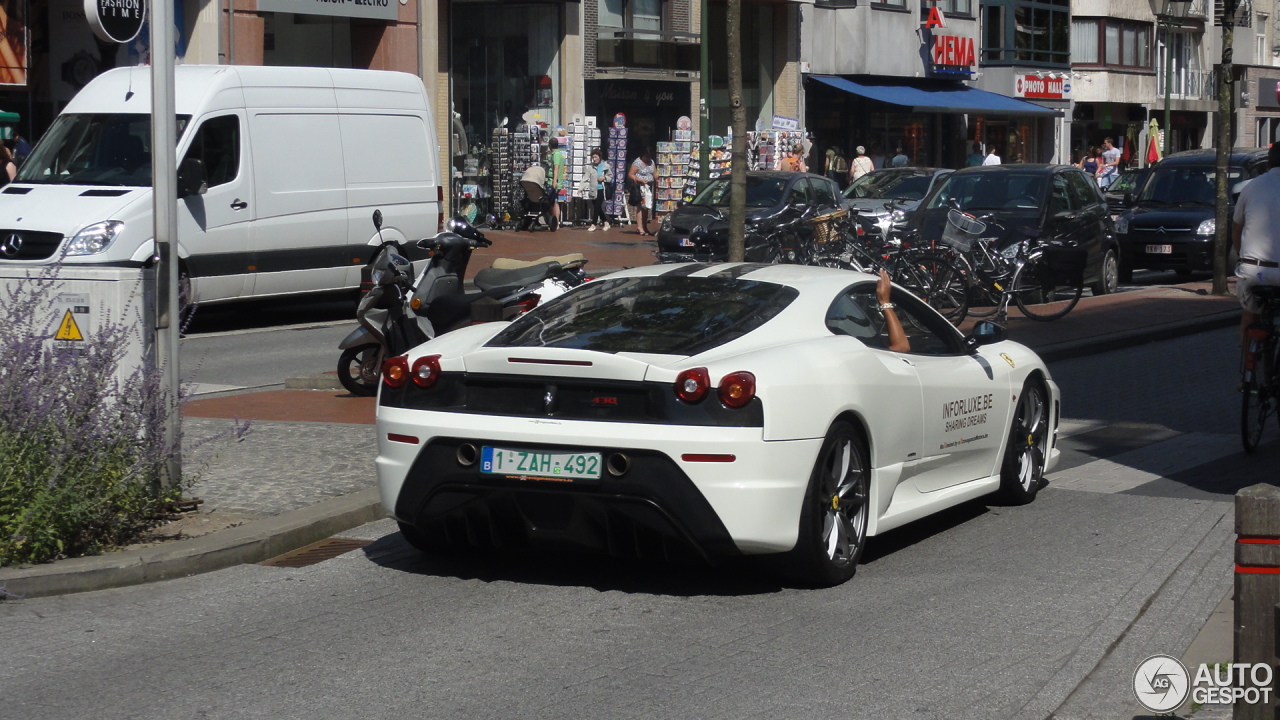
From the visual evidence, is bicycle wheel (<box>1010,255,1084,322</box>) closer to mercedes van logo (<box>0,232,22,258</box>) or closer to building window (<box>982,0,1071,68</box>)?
mercedes van logo (<box>0,232,22,258</box>)

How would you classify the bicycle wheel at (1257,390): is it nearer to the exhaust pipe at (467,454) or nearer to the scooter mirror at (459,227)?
Result: the exhaust pipe at (467,454)

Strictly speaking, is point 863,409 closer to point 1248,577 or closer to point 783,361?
point 783,361

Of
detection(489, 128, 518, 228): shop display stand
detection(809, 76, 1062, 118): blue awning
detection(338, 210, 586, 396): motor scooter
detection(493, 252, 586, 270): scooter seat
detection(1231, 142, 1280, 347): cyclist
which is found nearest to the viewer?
detection(1231, 142, 1280, 347): cyclist

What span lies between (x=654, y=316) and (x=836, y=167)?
35.0m

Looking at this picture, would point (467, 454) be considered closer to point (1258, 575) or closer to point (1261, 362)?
point (1258, 575)

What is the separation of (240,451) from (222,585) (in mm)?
2624

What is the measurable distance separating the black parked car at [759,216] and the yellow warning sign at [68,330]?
14178 mm

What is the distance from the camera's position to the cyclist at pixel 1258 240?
9.38 metres

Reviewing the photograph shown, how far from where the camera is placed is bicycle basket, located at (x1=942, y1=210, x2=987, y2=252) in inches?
708

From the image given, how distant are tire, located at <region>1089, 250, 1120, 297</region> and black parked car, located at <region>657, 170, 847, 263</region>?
11.6 feet

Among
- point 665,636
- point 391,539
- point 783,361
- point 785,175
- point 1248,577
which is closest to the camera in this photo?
point 1248,577

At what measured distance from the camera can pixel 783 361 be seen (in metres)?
6.19

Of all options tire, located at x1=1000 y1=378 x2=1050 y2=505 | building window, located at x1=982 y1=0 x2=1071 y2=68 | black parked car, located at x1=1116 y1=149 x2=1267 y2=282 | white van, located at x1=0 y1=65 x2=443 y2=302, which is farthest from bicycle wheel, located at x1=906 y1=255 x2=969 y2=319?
building window, located at x1=982 y1=0 x2=1071 y2=68

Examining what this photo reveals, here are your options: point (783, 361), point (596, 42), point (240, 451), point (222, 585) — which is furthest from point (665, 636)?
point (596, 42)
